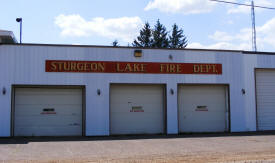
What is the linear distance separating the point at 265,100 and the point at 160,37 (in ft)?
167

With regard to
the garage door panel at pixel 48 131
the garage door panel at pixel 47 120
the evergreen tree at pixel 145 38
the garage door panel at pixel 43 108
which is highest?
the evergreen tree at pixel 145 38

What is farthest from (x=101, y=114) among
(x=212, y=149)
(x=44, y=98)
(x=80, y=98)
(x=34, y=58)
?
(x=212, y=149)

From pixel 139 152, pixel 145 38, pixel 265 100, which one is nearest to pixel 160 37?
pixel 145 38

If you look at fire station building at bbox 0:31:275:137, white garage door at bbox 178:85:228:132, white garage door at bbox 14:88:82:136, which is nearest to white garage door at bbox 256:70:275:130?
fire station building at bbox 0:31:275:137

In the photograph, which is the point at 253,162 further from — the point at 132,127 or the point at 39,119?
the point at 39,119

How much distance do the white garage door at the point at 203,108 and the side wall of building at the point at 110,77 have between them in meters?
0.55

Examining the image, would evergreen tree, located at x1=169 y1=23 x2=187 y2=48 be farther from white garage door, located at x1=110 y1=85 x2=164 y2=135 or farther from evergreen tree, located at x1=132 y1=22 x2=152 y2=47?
white garage door, located at x1=110 y1=85 x2=164 y2=135

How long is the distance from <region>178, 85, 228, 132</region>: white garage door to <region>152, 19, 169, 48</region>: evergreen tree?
164 feet

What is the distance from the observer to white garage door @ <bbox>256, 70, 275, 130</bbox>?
74.0 feet

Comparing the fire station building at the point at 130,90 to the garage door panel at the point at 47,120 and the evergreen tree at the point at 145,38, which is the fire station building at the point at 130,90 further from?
the evergreen tree at the point at 145,38

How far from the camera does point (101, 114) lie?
20.0m

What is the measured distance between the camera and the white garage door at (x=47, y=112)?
1972cm

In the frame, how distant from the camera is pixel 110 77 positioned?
20297mm

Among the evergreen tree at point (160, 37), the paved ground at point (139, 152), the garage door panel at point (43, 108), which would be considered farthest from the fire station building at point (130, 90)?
the evergreen tree at point (160, 37)
